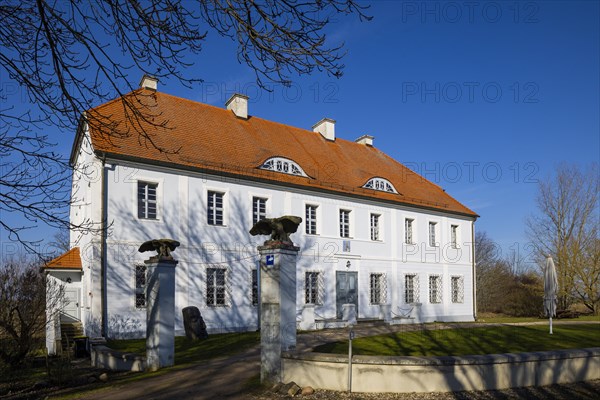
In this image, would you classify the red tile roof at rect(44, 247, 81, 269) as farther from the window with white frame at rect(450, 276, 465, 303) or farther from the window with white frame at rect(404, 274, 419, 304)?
the window with white frame at rect(450, 276, 465, 303)

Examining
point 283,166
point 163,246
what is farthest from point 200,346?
point 283,166

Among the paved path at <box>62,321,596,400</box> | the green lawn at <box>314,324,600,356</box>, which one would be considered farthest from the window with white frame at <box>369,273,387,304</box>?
the paved path at <box>62,321,596,400</box>

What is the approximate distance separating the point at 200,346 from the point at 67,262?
7.67 metres

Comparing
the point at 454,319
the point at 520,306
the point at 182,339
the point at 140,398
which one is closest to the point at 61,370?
the point at 140,398

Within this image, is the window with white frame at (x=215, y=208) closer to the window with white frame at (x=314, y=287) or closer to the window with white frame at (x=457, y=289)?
the window with white frame at (x=314, y=287)

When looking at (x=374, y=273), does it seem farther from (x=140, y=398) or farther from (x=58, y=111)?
(x=58, y=111)

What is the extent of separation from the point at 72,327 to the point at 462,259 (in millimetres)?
22012

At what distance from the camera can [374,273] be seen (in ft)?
89.7

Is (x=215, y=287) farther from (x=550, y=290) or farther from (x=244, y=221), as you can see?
(x=550, y=290)

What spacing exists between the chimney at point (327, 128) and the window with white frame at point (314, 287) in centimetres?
996

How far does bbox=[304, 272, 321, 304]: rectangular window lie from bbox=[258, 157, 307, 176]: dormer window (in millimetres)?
4833

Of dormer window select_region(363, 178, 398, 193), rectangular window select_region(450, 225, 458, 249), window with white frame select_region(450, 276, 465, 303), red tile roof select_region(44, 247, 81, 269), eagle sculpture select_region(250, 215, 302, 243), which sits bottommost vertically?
window with white frame select_region(450, 276, 465, 303)

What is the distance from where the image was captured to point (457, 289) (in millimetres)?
31641

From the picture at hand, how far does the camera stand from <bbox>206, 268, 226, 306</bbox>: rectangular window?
21688 mm
